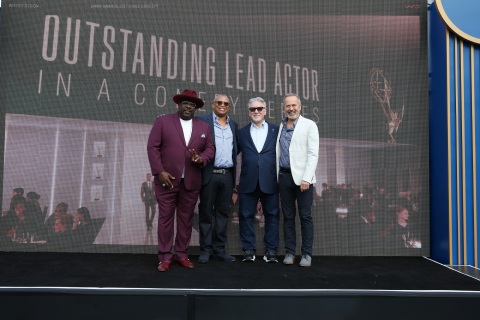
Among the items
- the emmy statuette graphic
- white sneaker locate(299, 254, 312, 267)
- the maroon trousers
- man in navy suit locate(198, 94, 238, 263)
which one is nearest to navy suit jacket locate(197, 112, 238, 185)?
man in navy suit locate(198, 94, 238, 263)

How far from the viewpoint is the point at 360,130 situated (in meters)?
3.68

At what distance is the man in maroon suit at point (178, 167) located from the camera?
9.21 ft

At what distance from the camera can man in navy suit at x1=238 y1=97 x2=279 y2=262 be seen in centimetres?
312

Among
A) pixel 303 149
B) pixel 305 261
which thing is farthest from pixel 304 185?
pixel 305 261

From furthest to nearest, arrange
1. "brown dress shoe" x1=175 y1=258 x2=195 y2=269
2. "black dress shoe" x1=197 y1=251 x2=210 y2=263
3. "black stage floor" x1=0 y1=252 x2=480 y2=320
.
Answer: "black dress shoe" x1=197 y1=251 x2=210 y2=263 < "brown dress shoe" x1=175 y1=258 x2=195 y2=269 < "black stage floor" x1=0 y1=252 x2=480 y2=320

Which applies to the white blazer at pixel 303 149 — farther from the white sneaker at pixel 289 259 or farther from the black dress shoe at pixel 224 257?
the black dress shoe at pixel 224 257

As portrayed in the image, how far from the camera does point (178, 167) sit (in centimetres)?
283

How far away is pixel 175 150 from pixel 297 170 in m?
0.99

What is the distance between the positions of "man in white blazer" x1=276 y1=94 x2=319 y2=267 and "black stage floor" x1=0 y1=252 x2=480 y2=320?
50 cm

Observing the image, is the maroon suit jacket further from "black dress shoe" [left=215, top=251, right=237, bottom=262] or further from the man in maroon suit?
"black dress shoe" [left=215, top=251, right=237, bottom=262]

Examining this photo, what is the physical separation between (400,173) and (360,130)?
0.58 m

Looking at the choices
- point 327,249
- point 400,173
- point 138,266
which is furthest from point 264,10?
point 138,266

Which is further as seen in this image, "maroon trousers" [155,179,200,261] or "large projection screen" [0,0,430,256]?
"large projection screen" [0,0,430,256]

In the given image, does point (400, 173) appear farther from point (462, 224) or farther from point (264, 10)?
point (264, 10)
